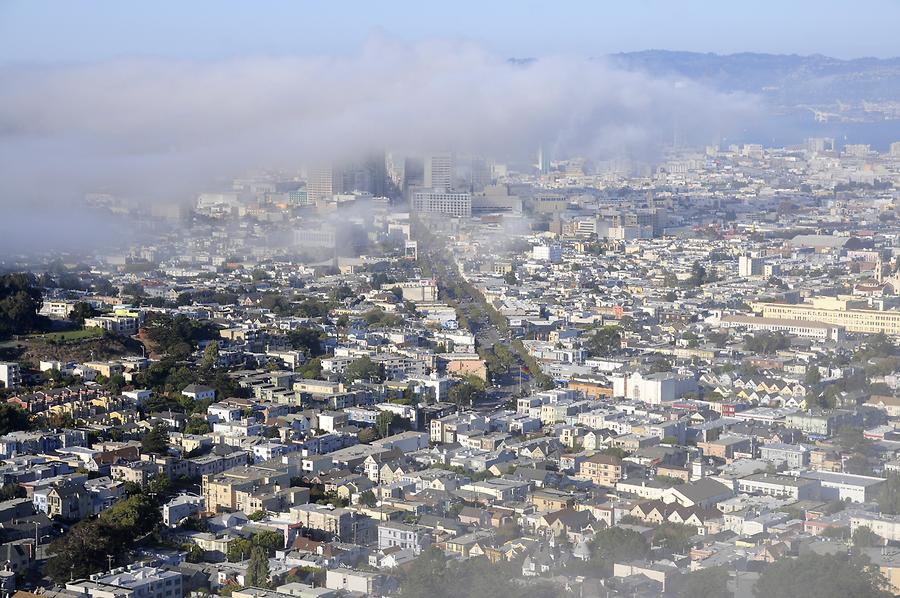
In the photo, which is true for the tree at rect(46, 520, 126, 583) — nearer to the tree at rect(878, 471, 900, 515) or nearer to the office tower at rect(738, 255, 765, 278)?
the tree at rect(878, 471, 900, 515)

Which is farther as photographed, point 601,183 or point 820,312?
point 601,183

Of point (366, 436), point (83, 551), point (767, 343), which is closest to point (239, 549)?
point (83, 551)

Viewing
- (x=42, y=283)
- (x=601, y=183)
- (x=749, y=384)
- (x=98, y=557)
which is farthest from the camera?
(x=601, y=183)

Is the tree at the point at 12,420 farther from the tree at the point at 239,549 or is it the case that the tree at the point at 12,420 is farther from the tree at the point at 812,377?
the tree at the point at 812,377

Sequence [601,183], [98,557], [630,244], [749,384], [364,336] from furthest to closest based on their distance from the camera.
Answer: [601,183] < [630,244] < [364,336] < [749,384] < [98,557]

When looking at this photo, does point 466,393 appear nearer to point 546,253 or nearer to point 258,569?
point 258,569

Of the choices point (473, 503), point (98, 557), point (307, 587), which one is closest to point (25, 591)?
point (98, 557)

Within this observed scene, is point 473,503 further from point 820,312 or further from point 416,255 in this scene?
point 416,255

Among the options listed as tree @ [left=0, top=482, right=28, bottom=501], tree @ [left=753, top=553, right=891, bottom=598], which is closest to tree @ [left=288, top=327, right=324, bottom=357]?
tree @ [left=0, top=482, right=28, bottom=501]
